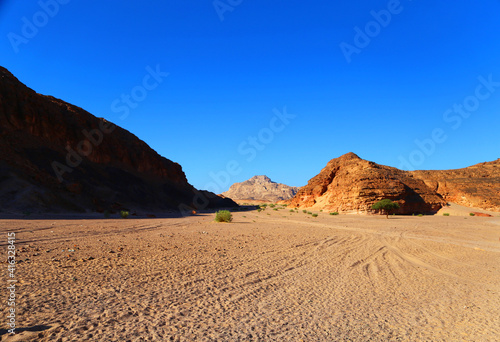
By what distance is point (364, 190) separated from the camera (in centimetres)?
4075

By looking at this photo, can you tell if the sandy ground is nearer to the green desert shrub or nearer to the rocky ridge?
the green desert shrub

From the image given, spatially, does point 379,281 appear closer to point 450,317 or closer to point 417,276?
point 417,276

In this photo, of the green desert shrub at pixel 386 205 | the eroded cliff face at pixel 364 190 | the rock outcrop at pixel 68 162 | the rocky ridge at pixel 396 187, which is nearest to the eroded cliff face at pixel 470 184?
the rocky ridge at pixel 396 187

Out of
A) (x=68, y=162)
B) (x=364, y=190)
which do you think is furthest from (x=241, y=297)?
(x=68, y=162)

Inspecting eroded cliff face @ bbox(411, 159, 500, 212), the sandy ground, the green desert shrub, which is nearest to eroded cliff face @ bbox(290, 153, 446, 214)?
the green desert shrub

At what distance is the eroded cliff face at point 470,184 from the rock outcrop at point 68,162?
4926cm

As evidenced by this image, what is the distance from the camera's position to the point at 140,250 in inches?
339

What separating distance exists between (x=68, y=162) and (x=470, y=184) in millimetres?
66122

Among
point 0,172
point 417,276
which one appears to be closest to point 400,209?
point 417,276

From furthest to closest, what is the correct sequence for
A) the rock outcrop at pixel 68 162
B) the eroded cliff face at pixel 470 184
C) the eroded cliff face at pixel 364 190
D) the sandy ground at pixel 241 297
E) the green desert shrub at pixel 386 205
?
the eroded cliff face at pixel 470 184, the eroded cliff face at pixel 364 190, the green desert shrub at pixel 386 205, the rock outcrop at pixel 68 162, the sandy ground at pixel 241 297

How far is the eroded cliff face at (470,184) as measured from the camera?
46.8 meters

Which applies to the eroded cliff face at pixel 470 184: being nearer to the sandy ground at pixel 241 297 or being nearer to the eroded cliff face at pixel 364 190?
the eroded cliff face at pixel 364 190

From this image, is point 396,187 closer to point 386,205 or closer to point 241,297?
point 386,205

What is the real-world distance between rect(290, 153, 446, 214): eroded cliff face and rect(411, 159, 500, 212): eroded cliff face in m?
3.98
